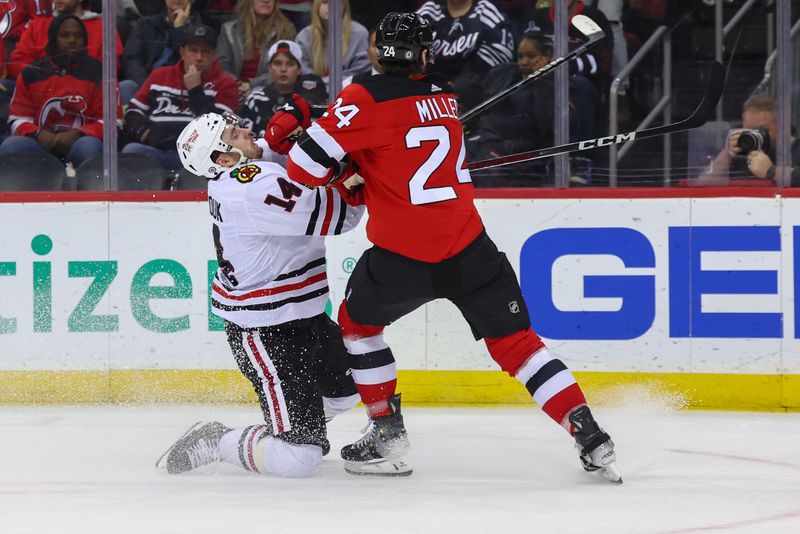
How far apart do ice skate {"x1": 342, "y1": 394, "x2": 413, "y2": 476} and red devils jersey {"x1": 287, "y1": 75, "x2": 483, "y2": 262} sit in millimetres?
492

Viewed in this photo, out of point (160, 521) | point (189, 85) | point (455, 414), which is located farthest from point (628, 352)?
point (160, 521)

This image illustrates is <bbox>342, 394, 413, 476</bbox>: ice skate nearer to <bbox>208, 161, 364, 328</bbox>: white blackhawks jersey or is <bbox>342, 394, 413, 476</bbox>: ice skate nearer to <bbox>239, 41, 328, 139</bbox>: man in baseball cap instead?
<bbox>208, 161, 364, 328</bbox>: white blackhawks jersey

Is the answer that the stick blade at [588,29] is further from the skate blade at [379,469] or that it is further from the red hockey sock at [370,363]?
the skate blade at [379,469]

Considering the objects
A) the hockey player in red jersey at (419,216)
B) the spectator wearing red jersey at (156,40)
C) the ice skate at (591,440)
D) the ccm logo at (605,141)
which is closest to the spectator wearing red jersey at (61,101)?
the spectator wearing red jersey at (156,40)

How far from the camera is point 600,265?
4.69 metres

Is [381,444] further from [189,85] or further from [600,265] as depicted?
[189,85]

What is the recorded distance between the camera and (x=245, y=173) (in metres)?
3.26

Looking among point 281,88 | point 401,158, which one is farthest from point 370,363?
point 281,88

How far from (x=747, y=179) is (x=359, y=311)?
2.13 meters

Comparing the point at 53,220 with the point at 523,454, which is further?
the point at 53,220

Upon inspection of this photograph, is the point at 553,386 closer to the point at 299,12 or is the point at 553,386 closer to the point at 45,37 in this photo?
the point at 299,12

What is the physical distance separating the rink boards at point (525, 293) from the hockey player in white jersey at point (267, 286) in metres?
1.43

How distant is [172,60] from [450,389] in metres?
1.79

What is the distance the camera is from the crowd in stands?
496 cm
